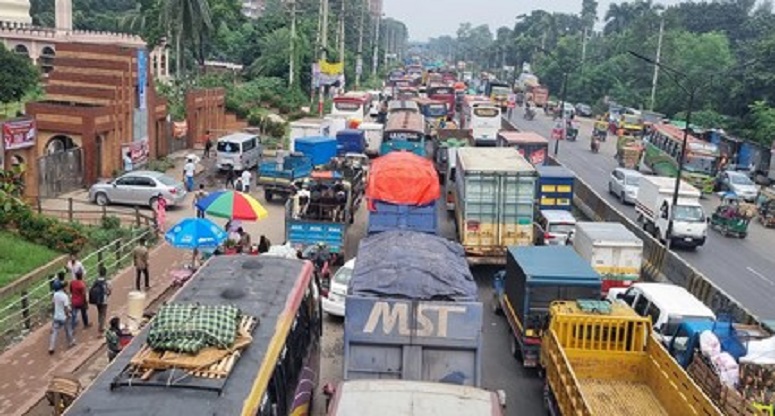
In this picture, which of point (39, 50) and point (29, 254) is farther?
point (39, 50)

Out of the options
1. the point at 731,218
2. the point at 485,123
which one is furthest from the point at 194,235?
the point at 485,123

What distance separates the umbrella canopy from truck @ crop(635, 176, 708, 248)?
15011 millimetres

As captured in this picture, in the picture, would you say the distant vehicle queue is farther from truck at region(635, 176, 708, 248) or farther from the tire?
the tire

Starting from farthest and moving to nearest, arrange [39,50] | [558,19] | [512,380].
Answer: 1. [558,19]
2. [39,50]
3. [512,380]

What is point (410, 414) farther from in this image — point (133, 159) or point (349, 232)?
point (133, 159)

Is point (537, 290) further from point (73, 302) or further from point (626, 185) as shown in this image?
point (626, 185)

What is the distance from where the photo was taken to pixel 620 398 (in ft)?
42.2

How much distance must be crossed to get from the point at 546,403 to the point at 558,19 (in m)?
160

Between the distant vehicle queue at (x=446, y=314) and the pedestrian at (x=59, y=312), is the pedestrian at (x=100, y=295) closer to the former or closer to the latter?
the pedestrian at (x=59, y=312)

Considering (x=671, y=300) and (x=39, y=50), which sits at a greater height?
(x=39, y=50)

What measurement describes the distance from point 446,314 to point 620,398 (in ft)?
12.9

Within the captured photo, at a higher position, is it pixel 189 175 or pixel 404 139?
pixel 404 139

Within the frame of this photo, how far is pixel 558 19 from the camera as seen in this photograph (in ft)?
543

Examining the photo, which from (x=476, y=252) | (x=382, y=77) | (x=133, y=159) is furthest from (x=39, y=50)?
(x=382, y=77)
